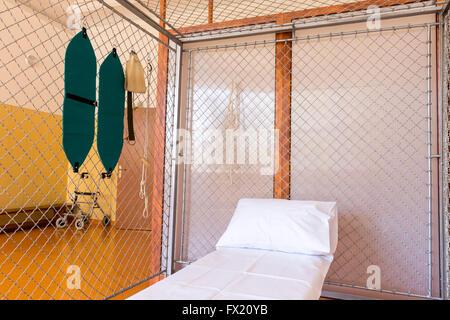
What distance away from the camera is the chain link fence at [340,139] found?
2.18 metres

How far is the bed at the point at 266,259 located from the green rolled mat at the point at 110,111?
89cm

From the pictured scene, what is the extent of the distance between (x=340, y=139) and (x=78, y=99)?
1.85 m

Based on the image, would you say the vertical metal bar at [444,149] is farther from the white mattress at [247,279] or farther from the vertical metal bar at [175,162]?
the vertical metal bar at [175,162]

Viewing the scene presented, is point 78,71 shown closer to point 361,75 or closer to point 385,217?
point 361,75

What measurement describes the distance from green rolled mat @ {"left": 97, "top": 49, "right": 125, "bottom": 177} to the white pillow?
93 cm

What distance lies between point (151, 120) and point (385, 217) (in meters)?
3.95

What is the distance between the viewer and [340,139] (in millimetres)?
2373

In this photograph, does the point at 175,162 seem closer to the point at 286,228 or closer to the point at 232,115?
the point at 232,115

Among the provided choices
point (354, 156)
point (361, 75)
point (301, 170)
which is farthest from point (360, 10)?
point (301, 170)

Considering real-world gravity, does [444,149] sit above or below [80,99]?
below

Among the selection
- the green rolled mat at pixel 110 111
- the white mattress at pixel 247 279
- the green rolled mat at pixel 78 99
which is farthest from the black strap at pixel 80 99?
the white mattress at pixel 247 279

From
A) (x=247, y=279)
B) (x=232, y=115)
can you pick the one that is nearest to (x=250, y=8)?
(x=232, y=115)

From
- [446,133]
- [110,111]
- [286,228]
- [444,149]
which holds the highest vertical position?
[110,111]

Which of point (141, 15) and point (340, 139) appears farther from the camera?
point (340, 139)
